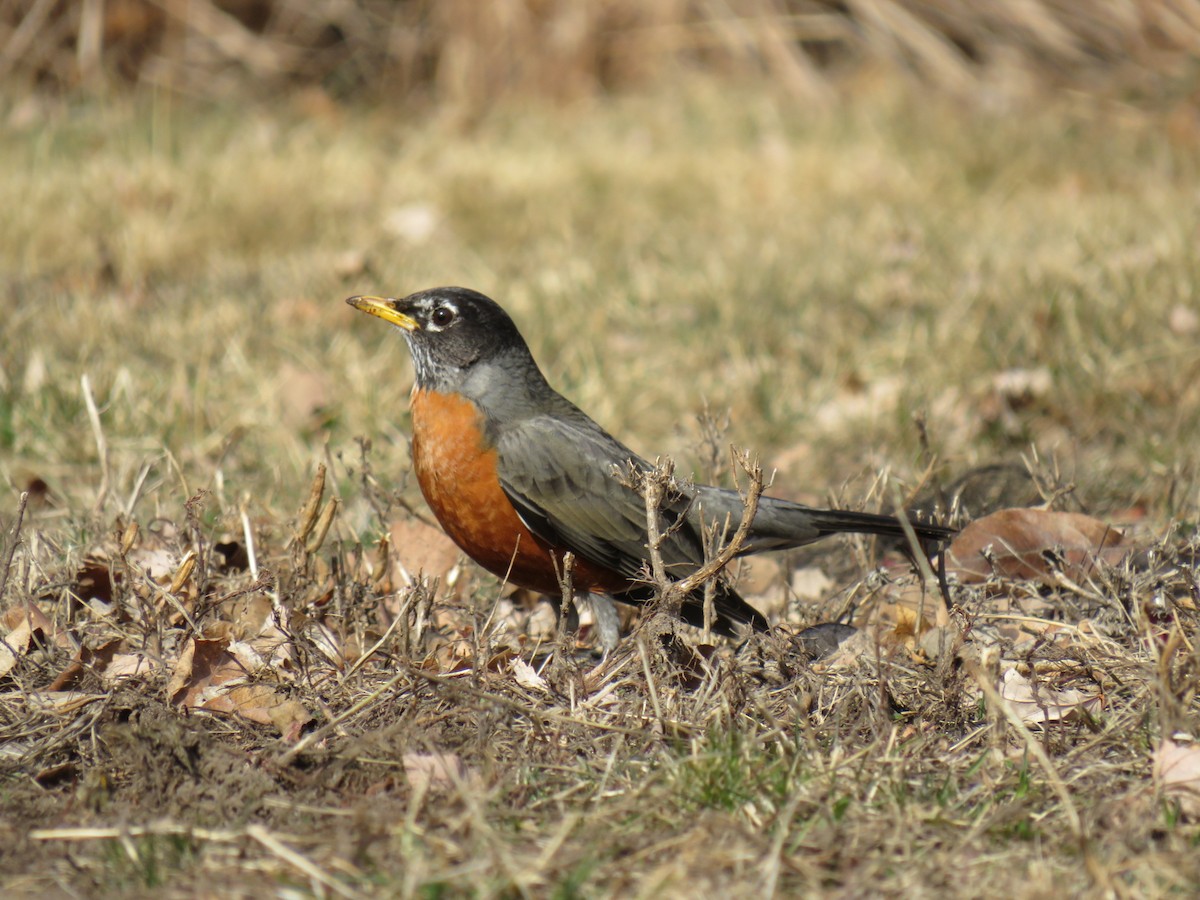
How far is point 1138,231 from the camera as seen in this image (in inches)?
248

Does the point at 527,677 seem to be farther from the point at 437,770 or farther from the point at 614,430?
the point at 614,430

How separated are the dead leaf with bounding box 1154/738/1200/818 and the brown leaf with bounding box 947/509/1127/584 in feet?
3.30

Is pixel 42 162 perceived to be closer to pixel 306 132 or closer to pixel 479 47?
pixel 306 132

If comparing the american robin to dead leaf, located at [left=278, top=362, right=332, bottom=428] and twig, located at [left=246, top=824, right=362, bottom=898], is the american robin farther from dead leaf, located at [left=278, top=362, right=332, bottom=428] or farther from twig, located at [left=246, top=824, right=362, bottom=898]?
twig, located at [left=246, top=824, right=362, bottom=898]

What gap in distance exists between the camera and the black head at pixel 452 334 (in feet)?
12.5

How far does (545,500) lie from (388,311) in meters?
0.91

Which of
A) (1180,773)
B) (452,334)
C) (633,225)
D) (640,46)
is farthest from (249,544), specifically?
(640,46)

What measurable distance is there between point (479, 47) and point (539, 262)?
11.4 ft

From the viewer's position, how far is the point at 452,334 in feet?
12.7

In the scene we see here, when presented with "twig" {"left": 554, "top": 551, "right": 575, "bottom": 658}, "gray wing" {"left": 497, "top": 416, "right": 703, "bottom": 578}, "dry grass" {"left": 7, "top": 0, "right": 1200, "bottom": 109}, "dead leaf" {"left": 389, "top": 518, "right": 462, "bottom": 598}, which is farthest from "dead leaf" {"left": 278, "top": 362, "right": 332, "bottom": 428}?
"dry grass" {"left": 7, "top": 0, "right": 1200, "bottom": 109}

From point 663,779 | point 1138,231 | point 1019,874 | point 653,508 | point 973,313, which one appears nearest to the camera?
point 1019,874

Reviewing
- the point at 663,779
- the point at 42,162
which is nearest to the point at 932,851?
the point at 663,779

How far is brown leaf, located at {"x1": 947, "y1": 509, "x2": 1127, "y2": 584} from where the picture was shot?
3.44 metres

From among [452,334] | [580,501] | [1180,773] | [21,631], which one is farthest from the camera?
[452,334]
